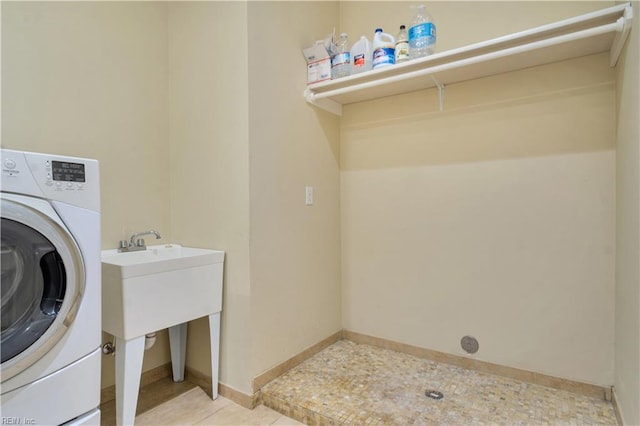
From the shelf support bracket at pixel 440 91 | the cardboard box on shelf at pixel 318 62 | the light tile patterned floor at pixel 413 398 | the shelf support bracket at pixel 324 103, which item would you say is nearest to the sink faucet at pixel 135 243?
the light tile patterned floor at pixel 413 398

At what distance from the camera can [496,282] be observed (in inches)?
77.8

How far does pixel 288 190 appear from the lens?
204 centimetres

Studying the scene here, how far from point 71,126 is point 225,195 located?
0.79 meters

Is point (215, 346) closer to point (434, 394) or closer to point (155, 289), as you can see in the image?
point (155, 289)

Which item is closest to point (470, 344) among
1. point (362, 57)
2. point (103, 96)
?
point (362, 57)

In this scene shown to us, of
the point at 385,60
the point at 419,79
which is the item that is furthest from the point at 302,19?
the point at 419,79

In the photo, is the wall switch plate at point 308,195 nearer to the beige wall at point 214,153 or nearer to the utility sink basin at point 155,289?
the beige wall at point 214,153

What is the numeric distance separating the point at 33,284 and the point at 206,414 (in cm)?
102

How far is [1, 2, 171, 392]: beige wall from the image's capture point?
1547 mm

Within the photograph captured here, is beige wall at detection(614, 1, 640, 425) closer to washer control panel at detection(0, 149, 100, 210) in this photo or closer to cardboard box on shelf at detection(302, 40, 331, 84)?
cardboard box on shelf at detection(302, 40, 331, 84)

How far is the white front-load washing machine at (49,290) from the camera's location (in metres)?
1.09

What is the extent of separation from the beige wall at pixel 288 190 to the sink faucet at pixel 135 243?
61cm

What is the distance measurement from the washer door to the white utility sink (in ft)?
0.82

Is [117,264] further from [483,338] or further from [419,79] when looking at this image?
[483,338]
